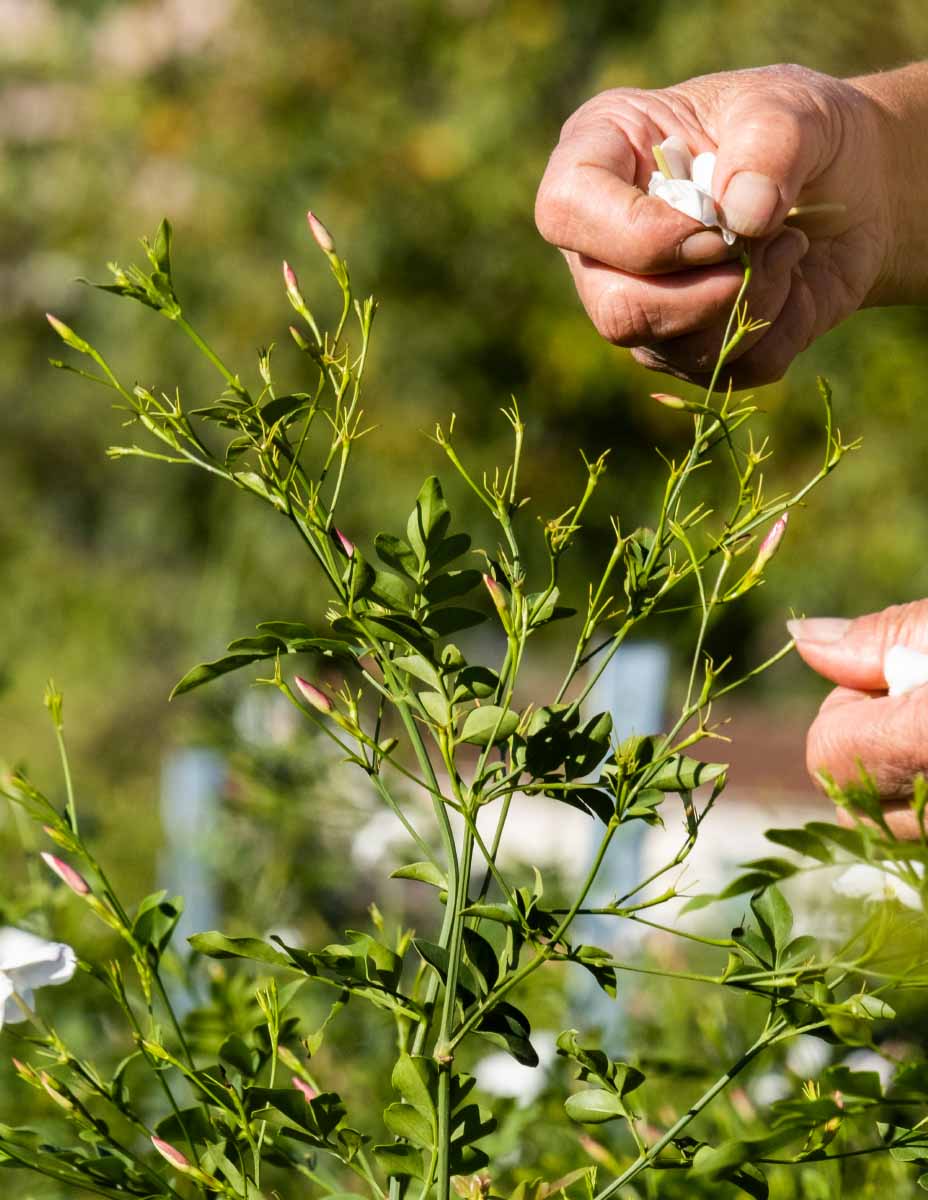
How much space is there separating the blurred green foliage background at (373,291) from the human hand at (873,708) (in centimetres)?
181

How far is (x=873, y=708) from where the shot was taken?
1.79ft

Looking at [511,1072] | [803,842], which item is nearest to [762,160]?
[803,842]

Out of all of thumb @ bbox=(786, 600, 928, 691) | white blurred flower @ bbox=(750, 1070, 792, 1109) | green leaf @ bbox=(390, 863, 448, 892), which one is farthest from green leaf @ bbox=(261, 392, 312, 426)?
white blurred flower @ bbox=(750, 1070, 792, 1109)

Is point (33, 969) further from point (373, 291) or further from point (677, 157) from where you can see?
point (373, 291)

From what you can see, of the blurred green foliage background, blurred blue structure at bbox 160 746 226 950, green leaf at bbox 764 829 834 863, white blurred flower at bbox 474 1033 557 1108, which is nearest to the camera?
green leaf at bbox 764 829 834 863

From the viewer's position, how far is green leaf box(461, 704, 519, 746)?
413 millimetres

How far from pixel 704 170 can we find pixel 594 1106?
359 mm

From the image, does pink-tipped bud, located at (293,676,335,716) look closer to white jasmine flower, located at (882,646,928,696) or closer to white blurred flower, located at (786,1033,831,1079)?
white jasmine flower, located at (882,646,928,696)

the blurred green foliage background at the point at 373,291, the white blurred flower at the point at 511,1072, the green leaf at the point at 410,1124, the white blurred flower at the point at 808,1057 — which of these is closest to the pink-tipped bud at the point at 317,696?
the green leaf at the point at 410,1124

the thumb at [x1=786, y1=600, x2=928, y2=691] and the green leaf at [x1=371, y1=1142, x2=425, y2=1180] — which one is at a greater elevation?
the thumb at [x1=786, y1=600, x2=928, y2=691]

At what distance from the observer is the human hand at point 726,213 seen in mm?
525

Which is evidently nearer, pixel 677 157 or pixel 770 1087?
pixel 677 157

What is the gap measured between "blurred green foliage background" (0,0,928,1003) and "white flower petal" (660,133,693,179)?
73.5 inches

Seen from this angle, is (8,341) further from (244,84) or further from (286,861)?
(286,861)
